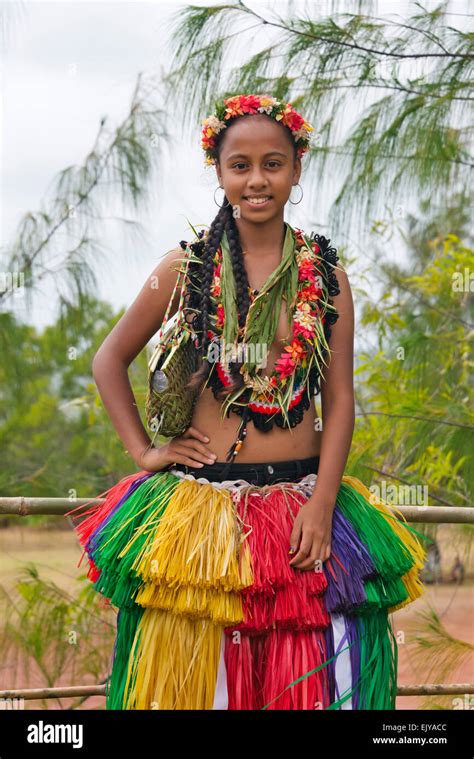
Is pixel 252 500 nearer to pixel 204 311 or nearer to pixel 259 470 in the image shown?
pixel 259 470

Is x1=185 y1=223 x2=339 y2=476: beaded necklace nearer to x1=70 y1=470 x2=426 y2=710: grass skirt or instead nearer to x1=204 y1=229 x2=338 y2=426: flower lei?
x1=204 y1=229 x2=338 y2=426: flower lei

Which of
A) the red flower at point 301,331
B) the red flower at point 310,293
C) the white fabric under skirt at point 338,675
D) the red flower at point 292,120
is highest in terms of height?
the red flower at point 292,120

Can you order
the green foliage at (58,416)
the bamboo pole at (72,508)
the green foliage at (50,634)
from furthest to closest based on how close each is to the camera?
the green foliage at (58,416) < the green foliage at (50,634) < the bamboo pole at (72,508)

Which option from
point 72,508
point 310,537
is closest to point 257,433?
point 310,537

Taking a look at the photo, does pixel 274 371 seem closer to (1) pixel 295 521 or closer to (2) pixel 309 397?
(2) pixel 309 397

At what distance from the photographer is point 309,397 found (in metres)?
1.92

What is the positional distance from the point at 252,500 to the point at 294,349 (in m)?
0.30

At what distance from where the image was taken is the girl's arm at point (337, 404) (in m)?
1.82

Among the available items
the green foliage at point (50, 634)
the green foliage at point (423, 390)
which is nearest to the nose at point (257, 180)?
the green foliage at point (423, 390)

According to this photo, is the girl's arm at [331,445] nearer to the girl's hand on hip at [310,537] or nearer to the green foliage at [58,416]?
the girl's hand on hip at [310,537]

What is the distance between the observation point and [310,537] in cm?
178

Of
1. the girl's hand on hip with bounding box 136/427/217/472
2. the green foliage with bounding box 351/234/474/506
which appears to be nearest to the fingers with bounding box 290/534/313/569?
the girl's hand on hip with bounding box 136/427/217/472

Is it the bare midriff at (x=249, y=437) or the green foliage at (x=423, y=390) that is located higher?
the green foliage at (x=423, y=390)

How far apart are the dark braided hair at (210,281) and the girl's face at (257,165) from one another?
27 millimetres
